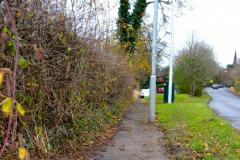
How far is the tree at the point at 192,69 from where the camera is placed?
48.2 metres

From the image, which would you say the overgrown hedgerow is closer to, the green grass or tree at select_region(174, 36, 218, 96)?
the green grass

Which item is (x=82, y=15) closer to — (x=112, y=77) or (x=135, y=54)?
(x=112, y=77)

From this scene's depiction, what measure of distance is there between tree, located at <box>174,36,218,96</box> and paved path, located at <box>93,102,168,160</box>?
34832 mm

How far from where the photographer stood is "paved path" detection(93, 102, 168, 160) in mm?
8703

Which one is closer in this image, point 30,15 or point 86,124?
point 30,15

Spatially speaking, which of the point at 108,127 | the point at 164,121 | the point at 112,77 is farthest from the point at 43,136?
the point at 164,121

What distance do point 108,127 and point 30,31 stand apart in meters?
6.94

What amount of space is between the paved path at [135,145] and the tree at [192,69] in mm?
34832

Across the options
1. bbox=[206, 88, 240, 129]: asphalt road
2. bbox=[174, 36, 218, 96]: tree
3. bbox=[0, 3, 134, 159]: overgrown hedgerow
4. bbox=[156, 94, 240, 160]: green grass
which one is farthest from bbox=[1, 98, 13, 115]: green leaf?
bbox=[174, 36, 218, 96]: tree

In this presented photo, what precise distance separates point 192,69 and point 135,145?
1532 inches

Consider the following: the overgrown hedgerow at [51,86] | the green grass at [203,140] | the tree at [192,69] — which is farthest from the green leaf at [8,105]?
the tree at [192,69]

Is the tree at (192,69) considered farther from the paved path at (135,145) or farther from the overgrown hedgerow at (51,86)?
the overgrown hedgerow at (51,86)

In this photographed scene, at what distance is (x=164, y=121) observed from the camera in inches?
648

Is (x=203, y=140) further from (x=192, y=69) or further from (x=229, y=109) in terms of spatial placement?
(x=192, y=69)
